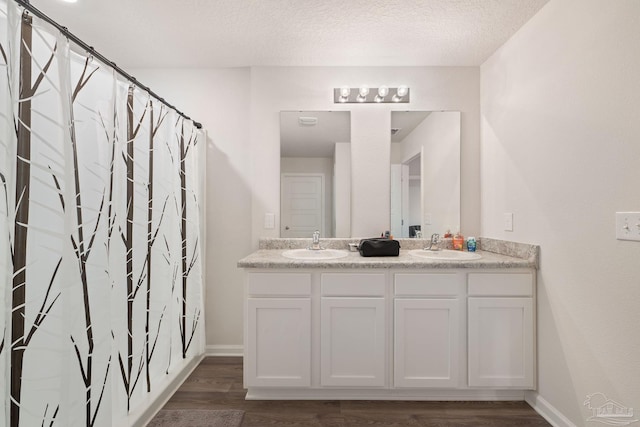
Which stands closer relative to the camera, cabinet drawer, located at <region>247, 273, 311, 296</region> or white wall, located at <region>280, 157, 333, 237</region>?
cabinet drawer, located at <region>247, 273, 311, 296</region>

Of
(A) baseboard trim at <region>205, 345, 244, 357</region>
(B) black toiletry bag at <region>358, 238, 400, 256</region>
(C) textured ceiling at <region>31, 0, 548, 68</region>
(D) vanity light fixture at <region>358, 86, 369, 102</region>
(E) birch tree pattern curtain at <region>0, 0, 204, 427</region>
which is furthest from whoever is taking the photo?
(A) baseboard trim at <region>205, 345, 244, 357</region>

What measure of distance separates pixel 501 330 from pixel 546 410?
0.48m

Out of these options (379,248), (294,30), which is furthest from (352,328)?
(294,30)

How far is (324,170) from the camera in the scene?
2584mm

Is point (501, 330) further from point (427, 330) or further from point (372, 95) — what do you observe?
point (372, 95)

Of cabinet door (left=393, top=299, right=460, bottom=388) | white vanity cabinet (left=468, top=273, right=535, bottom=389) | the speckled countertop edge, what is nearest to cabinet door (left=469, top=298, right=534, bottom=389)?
white vanity cabinet (left=468, top=273, right=535, bottom=389)

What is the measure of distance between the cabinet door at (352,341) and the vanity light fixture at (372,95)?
1562mm

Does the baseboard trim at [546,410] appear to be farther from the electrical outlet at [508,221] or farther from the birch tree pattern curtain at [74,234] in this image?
the birch tree pattern curtain at [74,234]

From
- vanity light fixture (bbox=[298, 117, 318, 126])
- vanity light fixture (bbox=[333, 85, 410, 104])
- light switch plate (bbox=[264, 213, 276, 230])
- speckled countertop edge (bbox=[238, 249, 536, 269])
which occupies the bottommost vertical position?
speckled countertop edge (bbox=[238, 249, 536, 269])

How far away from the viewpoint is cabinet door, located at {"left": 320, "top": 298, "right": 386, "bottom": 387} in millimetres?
1943

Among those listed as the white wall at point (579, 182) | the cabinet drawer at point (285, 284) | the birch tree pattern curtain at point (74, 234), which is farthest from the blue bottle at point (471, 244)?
the birch tree pattern curtain at point (74, 234)

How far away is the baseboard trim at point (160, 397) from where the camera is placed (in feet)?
5.69

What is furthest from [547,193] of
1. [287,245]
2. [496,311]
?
[287,245]

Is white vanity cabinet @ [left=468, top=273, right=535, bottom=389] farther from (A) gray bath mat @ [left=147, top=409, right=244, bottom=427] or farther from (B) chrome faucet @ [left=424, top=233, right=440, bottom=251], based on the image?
(A) gray bath mat @ [left=147, top=409, right=244, bottom=427]
